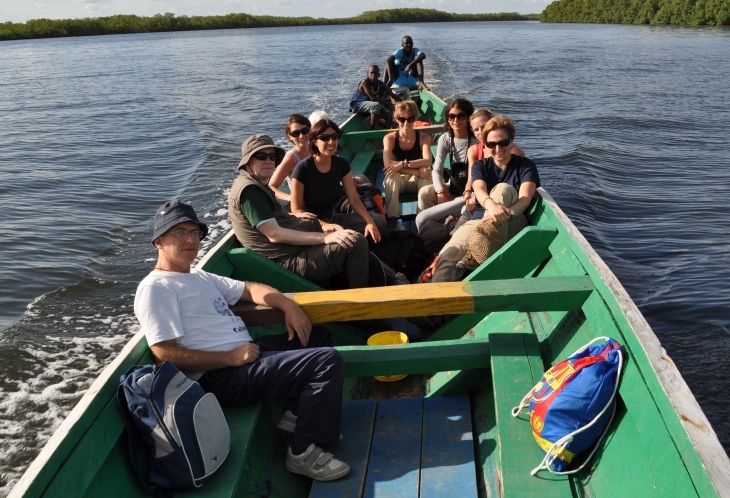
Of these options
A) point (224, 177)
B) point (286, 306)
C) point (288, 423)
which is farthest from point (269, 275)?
point (224, 177)

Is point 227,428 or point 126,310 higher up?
point 227,428

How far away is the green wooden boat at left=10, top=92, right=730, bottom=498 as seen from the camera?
205 cm

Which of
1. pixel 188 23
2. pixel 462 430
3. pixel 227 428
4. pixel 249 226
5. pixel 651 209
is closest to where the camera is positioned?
pixel 227 428

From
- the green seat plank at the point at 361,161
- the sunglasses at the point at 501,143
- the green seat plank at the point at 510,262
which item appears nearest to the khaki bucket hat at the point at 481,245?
the green seat plank at the point at 510,262

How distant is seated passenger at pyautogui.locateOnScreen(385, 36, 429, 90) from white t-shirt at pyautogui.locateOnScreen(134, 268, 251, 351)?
11300 mm

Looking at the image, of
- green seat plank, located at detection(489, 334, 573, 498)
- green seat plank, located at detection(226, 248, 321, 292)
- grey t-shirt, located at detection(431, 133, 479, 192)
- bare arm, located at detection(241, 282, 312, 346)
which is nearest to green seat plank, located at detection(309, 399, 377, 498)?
bare arm, located at detection(241, 282, 312, 346)

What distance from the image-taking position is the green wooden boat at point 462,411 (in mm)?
2055

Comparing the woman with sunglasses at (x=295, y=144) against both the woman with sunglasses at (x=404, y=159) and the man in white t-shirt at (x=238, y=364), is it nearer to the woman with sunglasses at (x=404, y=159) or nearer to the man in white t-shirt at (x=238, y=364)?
the woman with sunglasses at (x=404, y=159)

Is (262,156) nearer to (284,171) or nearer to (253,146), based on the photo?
(253,146)

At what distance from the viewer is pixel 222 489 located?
2318 mm

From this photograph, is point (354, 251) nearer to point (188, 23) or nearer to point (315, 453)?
point (315, 453)

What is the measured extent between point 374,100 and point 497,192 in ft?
24.1

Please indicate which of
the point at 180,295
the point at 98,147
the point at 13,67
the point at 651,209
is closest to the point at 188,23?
the point at 13,67

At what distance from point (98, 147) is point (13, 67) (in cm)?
2050
